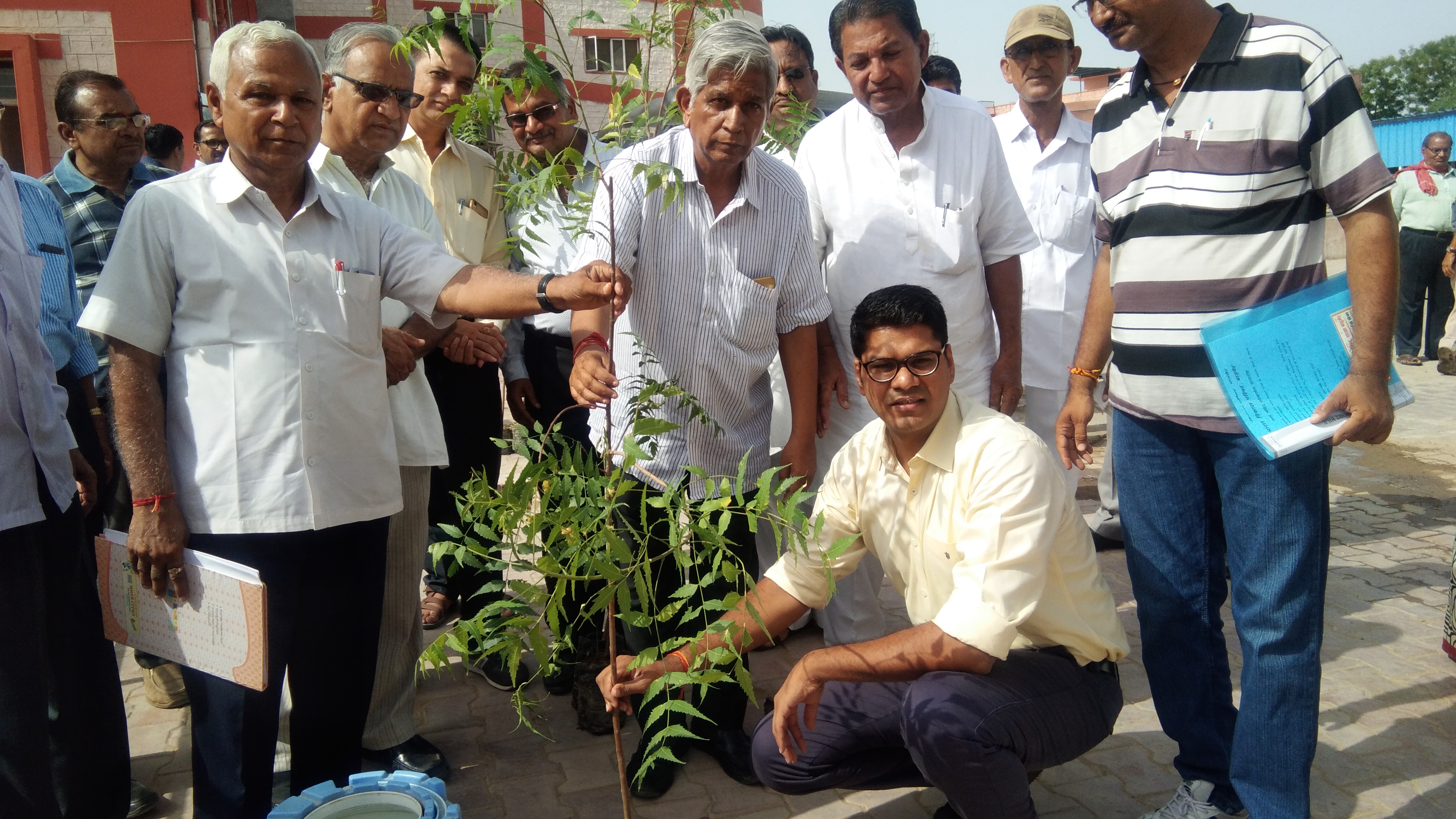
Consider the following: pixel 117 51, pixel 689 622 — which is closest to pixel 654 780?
pixel 689 622

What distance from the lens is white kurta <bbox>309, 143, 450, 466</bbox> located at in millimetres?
2998

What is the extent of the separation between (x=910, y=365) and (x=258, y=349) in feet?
4.84

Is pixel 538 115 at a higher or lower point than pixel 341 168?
higher

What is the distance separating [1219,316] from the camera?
237 centimetres

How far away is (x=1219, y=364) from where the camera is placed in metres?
2.29

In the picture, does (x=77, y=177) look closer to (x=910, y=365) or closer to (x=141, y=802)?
(x=141, y=802)

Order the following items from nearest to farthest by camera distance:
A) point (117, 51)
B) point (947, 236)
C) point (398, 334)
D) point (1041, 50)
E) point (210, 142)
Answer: point (398, 334) → point (947, 236) → point (1041, 50) → point (210, 142) → point (117, 51)

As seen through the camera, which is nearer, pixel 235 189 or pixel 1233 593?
pixel 235 189

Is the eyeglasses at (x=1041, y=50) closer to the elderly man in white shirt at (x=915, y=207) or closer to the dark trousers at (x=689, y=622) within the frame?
the elderly man in white shirt at (x=915, y=207)

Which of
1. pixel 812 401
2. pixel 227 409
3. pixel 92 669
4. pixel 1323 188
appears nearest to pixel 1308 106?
pixel 1323 188

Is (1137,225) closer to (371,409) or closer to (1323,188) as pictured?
(1323,188)

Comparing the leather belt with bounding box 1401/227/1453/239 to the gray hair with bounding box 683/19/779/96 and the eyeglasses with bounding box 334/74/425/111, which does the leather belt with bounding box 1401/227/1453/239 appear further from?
the eyeglasses with bounding box 334/74/425/111

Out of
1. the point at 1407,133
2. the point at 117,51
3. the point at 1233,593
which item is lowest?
the point at 1233,593

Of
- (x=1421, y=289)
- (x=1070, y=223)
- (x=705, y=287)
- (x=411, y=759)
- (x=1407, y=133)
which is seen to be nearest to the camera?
(x=705, y=287)
